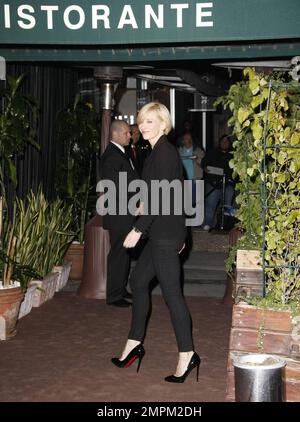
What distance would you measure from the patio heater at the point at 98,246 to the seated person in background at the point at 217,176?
4665mm

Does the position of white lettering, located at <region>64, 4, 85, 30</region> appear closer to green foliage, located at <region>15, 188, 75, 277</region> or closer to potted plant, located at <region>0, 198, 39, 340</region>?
potted plant, located at <region>0, 198, 39, 340</region>

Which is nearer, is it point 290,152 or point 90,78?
point 290,152

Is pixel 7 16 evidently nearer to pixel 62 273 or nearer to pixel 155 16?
pixel 155 16

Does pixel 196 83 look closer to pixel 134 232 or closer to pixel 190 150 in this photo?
pixel 190 150

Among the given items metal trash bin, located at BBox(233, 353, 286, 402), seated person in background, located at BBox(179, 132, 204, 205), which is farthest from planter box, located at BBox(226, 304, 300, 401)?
seated person in background, located at BBox(179, 132, 204, 205)

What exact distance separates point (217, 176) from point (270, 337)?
8.40 meters

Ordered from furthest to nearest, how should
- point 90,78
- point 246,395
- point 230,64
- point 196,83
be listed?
point 90,78
point 196,83
point 230,64
point 246,395

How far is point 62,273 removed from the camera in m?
8.45

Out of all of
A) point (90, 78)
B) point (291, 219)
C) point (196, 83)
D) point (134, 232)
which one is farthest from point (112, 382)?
point (90, 78)

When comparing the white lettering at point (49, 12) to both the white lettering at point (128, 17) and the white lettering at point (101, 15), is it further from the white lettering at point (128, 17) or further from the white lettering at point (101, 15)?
the white lettering at point (128, 17)

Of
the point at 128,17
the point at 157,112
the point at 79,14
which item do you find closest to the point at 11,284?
the point at 157,112

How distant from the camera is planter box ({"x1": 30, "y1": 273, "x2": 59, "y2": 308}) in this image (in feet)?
24.8

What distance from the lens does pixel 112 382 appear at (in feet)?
17.1
